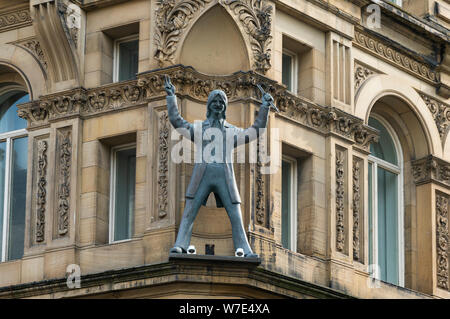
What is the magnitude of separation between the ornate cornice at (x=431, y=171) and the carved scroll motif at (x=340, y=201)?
3351 mm

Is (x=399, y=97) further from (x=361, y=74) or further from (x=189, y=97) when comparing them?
(x=189, y=97)

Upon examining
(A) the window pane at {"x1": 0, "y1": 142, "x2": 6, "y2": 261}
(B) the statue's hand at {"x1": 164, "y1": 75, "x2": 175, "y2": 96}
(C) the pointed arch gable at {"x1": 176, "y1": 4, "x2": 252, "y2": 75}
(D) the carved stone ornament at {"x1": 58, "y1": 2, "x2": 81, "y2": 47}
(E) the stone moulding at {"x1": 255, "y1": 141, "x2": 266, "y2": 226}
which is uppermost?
(D) the carved stone ornament at {"x1": 58, "y1": 2, "x2": 81, "y2": 47}

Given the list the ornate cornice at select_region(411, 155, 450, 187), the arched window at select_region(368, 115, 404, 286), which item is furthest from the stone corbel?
the ornate cornice at select_region(411, 155, 450, 187)

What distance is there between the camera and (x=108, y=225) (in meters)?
39.1

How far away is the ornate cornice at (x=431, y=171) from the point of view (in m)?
43.5

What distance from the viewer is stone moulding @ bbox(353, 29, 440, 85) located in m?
42.4

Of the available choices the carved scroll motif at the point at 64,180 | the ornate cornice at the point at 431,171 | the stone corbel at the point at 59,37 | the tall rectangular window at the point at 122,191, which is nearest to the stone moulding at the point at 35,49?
the stone corbel at the point at 59,37

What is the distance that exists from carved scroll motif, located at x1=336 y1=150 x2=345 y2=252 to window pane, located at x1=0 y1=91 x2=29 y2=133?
665 centimetres

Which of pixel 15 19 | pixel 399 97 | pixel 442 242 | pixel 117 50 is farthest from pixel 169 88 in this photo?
pixel 442 242

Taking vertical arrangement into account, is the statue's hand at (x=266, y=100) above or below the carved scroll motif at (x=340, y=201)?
above

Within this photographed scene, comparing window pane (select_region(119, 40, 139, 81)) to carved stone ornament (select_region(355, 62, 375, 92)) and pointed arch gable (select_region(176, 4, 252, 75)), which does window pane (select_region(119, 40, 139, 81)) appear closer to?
pointed arch gable (select_region(176, 4, 252, 75))

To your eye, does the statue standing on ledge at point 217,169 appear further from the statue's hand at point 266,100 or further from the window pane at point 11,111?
the window pane at point 11,111

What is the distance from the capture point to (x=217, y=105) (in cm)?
3741

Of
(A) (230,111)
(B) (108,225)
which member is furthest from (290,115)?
(B) (108,225)
